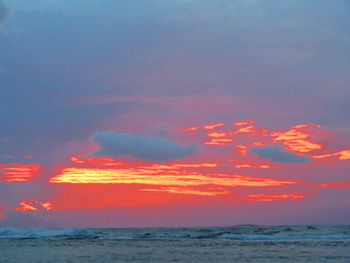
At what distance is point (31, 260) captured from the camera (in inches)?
1035

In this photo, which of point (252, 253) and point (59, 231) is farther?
point (59, 231)

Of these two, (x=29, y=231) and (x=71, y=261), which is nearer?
(x=71, y=261)

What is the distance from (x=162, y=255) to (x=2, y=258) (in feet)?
33.7

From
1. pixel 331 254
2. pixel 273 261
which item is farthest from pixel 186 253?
pixel 331 254

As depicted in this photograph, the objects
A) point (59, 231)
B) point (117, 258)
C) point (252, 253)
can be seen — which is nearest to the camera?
point (117, 258)

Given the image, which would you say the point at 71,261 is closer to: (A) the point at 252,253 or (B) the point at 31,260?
(B) the point at 31,260

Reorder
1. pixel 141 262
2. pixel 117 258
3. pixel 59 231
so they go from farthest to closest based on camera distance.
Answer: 1. pixel 59 231
2. pixel 117 258
3. pixel 141 262

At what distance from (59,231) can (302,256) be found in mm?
51724

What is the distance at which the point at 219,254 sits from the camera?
29.0 meters

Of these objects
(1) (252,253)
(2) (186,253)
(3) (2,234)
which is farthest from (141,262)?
(3) (2,234)

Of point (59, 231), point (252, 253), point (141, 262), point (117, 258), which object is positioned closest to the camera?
point (141, 262)

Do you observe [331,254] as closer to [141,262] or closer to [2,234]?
[141,262]

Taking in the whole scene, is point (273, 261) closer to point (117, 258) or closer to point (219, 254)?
point (219, 254)

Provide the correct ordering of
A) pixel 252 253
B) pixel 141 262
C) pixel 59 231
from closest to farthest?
pixel 141 262 → pixel 252 253 → pixel 59 231
